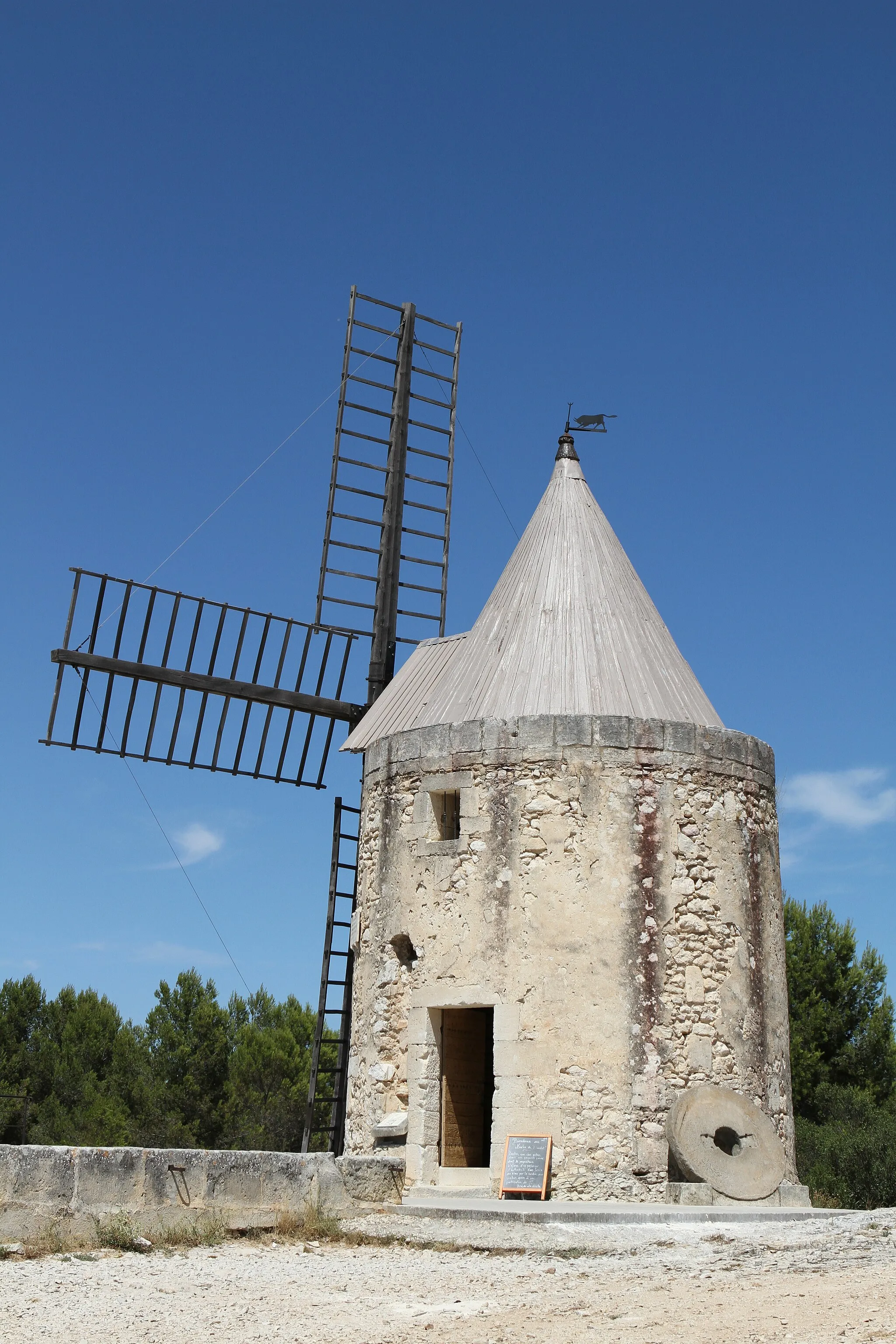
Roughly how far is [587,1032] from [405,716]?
3.89 meters

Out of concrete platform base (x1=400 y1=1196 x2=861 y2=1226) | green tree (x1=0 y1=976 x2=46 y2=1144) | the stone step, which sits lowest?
concrete platform base (x1=400 y1=1196 x2=861 y2=1226)

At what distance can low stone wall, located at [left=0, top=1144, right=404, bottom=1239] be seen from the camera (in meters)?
7.05

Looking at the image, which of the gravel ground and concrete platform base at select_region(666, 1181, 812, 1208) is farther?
concrete platform base at select_region(666, 1181, 812, 1208)

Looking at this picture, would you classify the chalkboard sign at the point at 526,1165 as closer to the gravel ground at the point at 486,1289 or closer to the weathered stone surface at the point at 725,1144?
the weathered stone surface at the point at 725,1144

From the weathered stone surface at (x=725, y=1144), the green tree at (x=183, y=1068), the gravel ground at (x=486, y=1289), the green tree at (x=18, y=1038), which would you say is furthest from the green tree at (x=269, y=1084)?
the gravel ground at (x=486, y=1289)

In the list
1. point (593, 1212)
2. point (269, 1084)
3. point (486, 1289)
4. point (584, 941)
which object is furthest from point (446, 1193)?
point (269, 1084)

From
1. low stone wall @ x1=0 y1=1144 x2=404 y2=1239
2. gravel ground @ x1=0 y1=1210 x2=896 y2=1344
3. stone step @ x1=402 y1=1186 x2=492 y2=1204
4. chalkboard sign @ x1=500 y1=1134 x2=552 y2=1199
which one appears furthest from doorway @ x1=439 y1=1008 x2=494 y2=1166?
gravel ground @ x1=0 y1=1210 x2=896 y2=1344

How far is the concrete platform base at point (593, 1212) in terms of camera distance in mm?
8203

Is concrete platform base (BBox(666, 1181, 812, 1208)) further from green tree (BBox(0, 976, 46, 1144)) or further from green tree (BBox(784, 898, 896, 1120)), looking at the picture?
green tree (BBox(0, 976, 46, 1144))

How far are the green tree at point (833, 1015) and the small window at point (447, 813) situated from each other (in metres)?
10.2

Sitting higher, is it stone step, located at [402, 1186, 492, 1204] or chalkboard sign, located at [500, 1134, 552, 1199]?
chalkboard sign, located at [500, 1134, 552, 1199]

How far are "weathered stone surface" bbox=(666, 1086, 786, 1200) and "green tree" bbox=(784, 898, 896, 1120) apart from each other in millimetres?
10086

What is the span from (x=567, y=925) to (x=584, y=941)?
0.16 meters

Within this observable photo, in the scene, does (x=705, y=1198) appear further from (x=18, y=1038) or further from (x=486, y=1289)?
(x=18, y=1038)
